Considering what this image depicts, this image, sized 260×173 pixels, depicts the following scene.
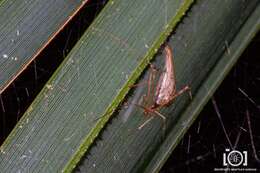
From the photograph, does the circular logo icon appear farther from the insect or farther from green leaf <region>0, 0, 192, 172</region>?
green leaf <region>0, 0, 192, 172</region>

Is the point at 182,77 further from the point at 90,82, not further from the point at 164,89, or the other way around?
the point at 90,82

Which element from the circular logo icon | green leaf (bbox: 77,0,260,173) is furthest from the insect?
the circular logo icon

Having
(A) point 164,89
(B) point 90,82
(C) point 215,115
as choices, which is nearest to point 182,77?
(A) point 164,89

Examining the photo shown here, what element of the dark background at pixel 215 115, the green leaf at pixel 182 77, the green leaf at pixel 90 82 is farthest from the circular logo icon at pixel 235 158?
the green leaf at pixel 90 82

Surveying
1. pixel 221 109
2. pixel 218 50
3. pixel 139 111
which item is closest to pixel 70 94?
pixel 139 111

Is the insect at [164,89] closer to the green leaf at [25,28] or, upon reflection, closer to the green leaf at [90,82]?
the green leaf at [90,82]

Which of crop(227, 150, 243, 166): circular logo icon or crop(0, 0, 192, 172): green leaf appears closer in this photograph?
crop(0, 0, 192, 172): green leaf
